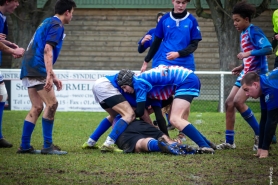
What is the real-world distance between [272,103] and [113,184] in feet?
8.16

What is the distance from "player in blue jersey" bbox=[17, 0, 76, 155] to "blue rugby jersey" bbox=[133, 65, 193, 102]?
1.07m

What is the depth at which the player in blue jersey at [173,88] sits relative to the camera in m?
8.06

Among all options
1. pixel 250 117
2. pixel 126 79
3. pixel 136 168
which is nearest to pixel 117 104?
pixel 126 79

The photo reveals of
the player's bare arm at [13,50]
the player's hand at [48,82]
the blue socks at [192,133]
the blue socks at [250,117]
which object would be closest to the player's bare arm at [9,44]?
the player's bare arm at [13,50]

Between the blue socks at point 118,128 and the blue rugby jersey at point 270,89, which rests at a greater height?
the blue rugby jersey at point 270,89

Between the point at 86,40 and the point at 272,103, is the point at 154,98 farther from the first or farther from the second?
the point at 86,40

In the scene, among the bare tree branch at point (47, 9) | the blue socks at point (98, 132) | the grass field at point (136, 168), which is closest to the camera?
the grass field at point (136, 168)

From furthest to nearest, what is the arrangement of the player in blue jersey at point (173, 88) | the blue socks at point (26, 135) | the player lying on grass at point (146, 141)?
the blue socks at point (26, 135) < the player in blue jersey at point (173, 88) < the player lying on grass at point (146, 141)

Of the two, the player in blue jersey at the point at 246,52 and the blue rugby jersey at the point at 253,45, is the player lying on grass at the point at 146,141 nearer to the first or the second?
the player in blue jersey at the point at 246,52

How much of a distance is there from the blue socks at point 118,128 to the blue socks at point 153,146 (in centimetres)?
41

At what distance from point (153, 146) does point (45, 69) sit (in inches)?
68.1

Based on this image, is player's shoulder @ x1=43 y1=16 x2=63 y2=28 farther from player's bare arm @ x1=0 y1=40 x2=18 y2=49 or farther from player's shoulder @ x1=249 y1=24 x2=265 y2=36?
player's shoulder @ x1=249 y1=24 x2=265 y2=36

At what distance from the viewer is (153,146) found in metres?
8.11

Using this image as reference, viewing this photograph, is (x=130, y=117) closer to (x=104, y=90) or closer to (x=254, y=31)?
(x=104, y=90)
